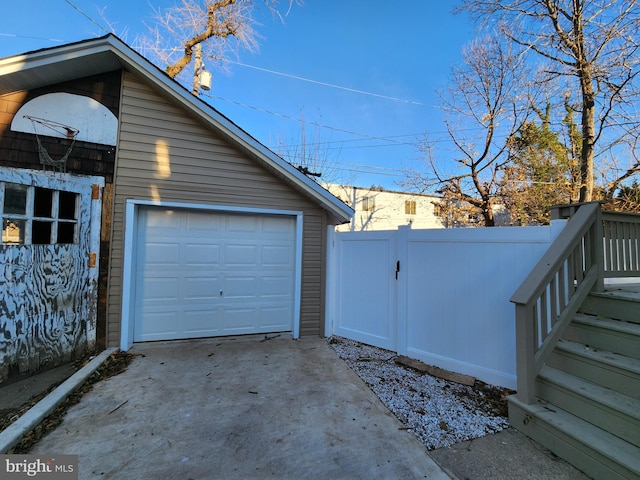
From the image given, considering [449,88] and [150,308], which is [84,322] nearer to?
[150,308]

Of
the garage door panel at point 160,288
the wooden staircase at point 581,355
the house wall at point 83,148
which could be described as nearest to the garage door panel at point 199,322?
the garage door panel at point 160,288

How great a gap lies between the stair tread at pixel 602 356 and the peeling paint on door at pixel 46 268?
227 inches

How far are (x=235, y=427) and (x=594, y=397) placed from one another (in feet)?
9.60

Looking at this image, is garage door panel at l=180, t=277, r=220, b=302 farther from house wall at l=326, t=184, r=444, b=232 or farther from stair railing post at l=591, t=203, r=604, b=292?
house wall at l=326, t=184, r=444, b=232

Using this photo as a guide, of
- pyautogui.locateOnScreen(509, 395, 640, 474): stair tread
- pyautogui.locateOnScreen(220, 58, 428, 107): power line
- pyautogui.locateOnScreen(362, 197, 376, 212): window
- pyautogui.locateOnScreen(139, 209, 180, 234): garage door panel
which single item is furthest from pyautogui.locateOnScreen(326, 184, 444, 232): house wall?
pyautogui.locateOnScreen(509, 395, 640, 474): stair tread

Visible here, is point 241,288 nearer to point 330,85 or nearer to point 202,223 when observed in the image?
point 202,223

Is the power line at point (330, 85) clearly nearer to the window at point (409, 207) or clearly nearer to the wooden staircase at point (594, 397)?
the window at point (409, 207)

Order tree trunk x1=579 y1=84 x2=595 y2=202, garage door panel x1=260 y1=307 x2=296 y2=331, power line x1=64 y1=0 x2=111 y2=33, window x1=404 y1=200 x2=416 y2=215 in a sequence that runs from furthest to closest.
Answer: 1. window x1=404 y1=200 x2=416 y2=215
2. tree trunk x1=579 y1=84 x2=595 y2=202
3. power line x1=64 y1=0 x2=111 y2=33
4. garage door panel x1=260 y1=307 x2=296 y2=331

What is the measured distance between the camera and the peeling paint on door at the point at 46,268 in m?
3.27

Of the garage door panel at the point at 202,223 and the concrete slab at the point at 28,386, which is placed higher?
the garage door panel at the point at 202,223

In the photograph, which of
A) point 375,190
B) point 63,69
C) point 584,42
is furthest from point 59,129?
point 375,190

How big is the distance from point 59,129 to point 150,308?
9.28ft

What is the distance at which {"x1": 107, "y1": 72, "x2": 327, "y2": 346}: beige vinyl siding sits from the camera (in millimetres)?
4250

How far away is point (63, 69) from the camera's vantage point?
3787 mm
